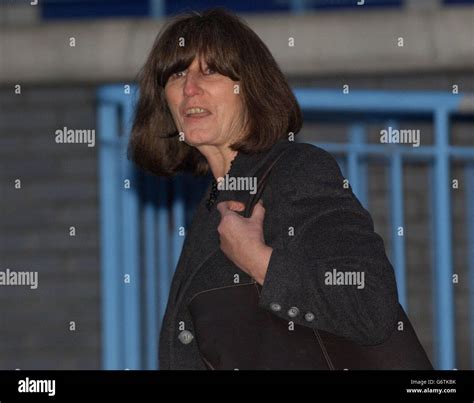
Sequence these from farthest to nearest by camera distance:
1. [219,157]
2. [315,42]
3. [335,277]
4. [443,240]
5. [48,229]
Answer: [48,229] → [315,42] → [443,240] → [219,157] → [335,277]

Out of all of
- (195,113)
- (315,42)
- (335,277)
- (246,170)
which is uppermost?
(315,42)

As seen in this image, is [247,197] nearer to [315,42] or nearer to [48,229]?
[315,42]

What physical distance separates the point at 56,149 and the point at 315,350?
407 cm

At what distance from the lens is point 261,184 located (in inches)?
112

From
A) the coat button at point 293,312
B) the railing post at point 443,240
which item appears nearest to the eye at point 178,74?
the coat button at point 293,312

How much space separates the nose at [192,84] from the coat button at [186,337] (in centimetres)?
57

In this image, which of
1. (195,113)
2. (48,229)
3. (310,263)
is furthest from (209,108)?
(48,229)

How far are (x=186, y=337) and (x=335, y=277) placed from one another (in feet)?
1.48

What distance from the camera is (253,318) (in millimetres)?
2697

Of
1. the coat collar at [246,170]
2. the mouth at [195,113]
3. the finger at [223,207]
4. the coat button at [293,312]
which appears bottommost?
the coat button at [293,312]

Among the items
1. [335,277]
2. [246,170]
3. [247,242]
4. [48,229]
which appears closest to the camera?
[335,277]

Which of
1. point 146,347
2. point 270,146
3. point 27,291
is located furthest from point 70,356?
point 270,146

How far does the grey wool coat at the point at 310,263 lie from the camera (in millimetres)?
2639

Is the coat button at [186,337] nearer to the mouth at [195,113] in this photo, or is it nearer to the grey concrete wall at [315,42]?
the mouth at [195,113]
